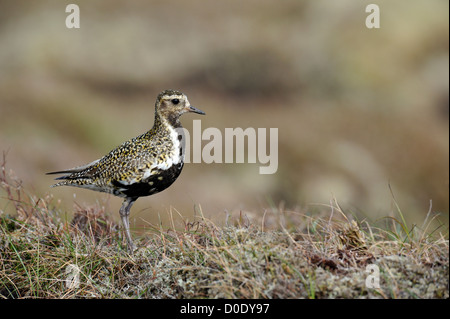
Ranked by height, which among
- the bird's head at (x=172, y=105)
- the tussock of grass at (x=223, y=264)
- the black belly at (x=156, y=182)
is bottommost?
the tussock of grass at (x=223, y=264)

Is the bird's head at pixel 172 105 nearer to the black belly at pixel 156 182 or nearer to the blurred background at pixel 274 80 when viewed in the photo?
the black belly at pixel 156 182

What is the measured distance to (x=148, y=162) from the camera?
4.19m

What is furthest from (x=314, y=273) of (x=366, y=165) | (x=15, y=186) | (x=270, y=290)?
(x=366, y=165)

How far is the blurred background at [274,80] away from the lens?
46.2 ft

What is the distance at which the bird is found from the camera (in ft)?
13.7

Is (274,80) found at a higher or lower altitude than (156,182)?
higher

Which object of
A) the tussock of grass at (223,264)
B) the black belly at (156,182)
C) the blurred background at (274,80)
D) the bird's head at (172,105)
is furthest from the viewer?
the blurred background at (274,80)

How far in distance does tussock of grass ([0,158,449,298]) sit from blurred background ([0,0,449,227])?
9184mm

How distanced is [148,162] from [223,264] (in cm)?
124

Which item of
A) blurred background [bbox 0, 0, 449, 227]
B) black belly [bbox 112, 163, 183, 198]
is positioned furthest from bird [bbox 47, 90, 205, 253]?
blurred background [bbox 0, 0, 449, 227]

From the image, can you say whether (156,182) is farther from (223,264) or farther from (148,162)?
(223,264)

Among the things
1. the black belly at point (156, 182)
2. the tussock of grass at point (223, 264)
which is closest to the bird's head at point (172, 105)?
the black belly at point (156, 182)

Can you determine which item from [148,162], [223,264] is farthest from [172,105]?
[223,264]

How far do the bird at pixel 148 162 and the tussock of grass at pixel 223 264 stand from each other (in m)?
0.35
